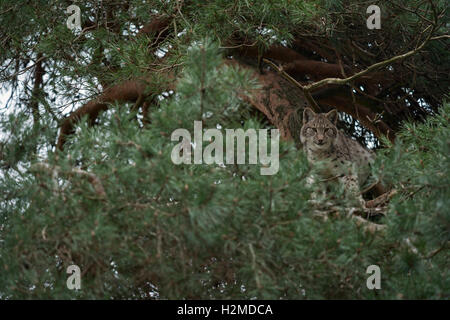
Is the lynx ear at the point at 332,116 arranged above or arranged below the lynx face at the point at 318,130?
above

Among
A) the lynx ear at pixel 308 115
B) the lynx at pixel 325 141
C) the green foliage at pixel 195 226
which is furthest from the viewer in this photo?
the lynx ear at pixel 308 115

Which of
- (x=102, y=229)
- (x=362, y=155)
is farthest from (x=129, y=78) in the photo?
(x=102, y=229)

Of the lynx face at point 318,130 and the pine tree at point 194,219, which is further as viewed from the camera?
the lynx face at point 318,130

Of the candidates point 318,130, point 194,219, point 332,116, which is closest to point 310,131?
point 318,130

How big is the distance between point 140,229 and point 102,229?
172 mm

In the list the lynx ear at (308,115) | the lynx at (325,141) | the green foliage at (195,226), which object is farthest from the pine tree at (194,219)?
the lynx ear at (308,115)

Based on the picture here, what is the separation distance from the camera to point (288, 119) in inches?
182

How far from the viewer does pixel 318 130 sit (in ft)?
14.0

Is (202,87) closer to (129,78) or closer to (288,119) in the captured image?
→ (129,78)

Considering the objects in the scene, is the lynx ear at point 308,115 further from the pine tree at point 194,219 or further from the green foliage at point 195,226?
the green foliage at point 195,226

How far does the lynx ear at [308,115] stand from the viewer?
4.37 meters

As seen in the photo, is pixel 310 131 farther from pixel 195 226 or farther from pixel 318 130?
pixel 195 226

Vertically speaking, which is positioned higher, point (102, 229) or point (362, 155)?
point (362, 155)

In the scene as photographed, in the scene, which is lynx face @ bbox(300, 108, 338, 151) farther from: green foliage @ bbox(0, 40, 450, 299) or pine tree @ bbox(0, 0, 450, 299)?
green foliage @ bbox(0, 40, 450, 299)
